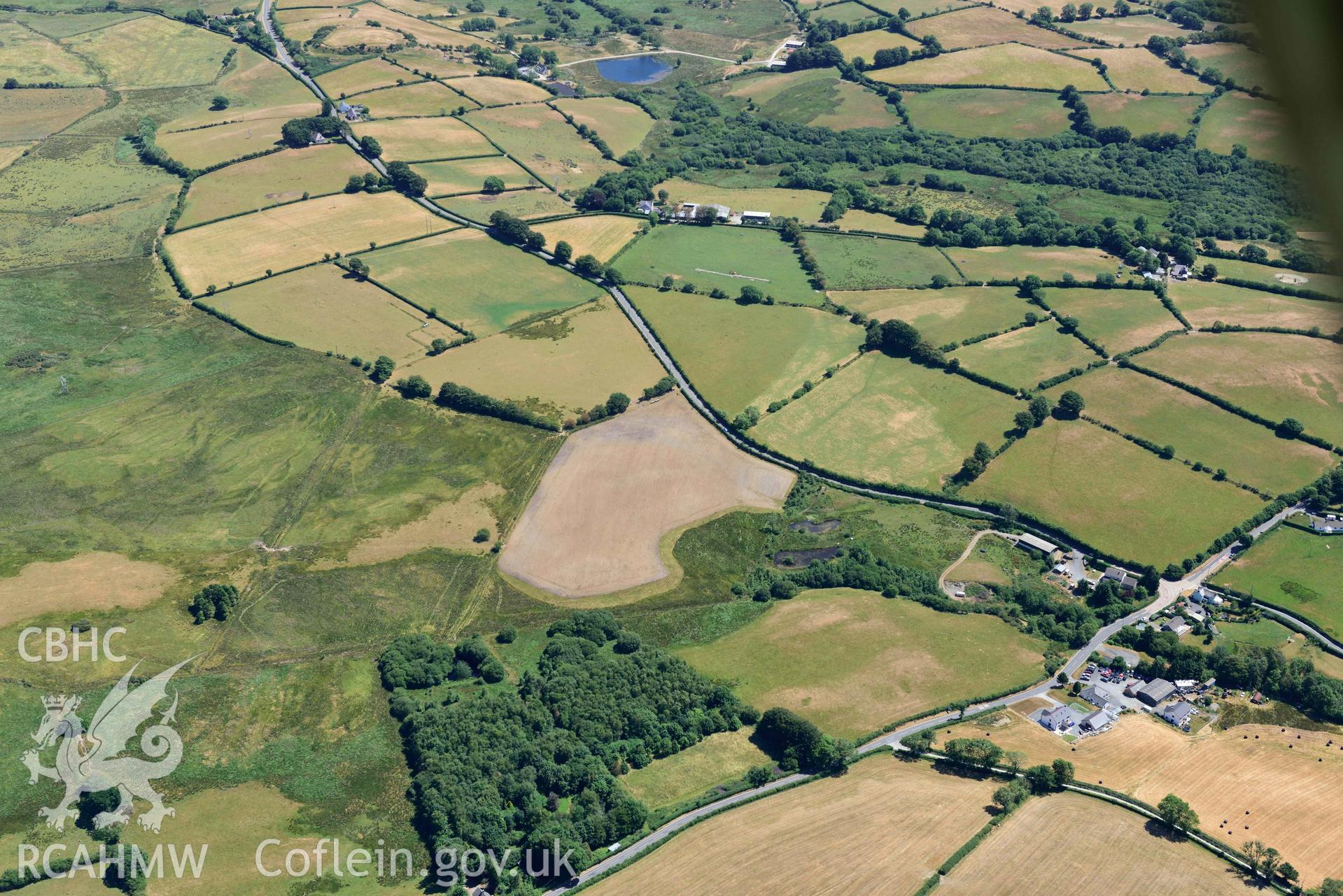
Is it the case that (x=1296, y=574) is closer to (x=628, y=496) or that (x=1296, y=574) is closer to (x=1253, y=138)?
(x=628, y=496)

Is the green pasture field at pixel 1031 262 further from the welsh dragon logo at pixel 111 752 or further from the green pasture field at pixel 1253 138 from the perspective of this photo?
the welsh dragon logo at pixel 111 752

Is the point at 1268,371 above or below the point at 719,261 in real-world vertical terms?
above

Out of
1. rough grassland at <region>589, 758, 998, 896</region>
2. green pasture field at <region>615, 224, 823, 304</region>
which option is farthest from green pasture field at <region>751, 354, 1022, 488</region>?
rough grassland at <region>589, 758, 998, 896</region>

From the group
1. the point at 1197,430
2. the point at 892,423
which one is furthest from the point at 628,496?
the point at 1197,430

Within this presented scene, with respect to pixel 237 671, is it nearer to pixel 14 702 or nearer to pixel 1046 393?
pixel 14 702

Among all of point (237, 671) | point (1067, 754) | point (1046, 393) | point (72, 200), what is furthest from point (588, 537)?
point (72, 200)

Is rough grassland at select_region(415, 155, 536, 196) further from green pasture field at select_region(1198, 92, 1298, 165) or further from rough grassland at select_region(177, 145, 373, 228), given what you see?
green pasture field at select_region(1198, 92, 1298, 165)

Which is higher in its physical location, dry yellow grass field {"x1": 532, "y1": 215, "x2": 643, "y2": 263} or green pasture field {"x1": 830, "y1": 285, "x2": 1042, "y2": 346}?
green pasture field {"x1": 830, "y1": 285, "x2": 1042, "y2": 346}
